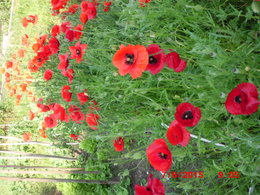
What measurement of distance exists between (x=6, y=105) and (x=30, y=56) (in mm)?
1425

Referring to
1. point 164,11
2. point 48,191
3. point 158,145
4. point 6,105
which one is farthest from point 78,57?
point 6,105

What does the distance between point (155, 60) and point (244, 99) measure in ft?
1.70

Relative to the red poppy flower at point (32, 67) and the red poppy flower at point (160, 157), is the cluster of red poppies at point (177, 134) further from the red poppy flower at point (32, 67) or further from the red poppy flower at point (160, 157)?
the red poppy flower at point (32, 67)

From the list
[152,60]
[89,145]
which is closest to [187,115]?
[152,60]

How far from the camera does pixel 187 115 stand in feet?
4.07

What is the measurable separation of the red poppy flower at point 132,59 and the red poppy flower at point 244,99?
43 cm

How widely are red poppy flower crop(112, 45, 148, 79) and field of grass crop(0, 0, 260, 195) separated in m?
0.16

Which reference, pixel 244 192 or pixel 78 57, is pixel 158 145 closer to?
pixel 244 192

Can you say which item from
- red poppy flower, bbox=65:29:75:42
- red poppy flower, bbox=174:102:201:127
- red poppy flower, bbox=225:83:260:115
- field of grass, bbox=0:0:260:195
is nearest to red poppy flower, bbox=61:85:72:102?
field of grass, bbox=0:0:260:195

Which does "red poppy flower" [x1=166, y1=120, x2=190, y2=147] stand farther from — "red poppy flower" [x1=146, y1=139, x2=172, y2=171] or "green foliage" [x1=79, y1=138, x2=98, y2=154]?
"green foliage" [x1=79, y1=138, x2=98, y2=154]

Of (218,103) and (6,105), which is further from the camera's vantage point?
(6,105)

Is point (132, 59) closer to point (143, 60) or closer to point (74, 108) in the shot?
point (143, 60)

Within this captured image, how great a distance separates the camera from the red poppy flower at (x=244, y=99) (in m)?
1.03

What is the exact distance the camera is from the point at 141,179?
249cm
